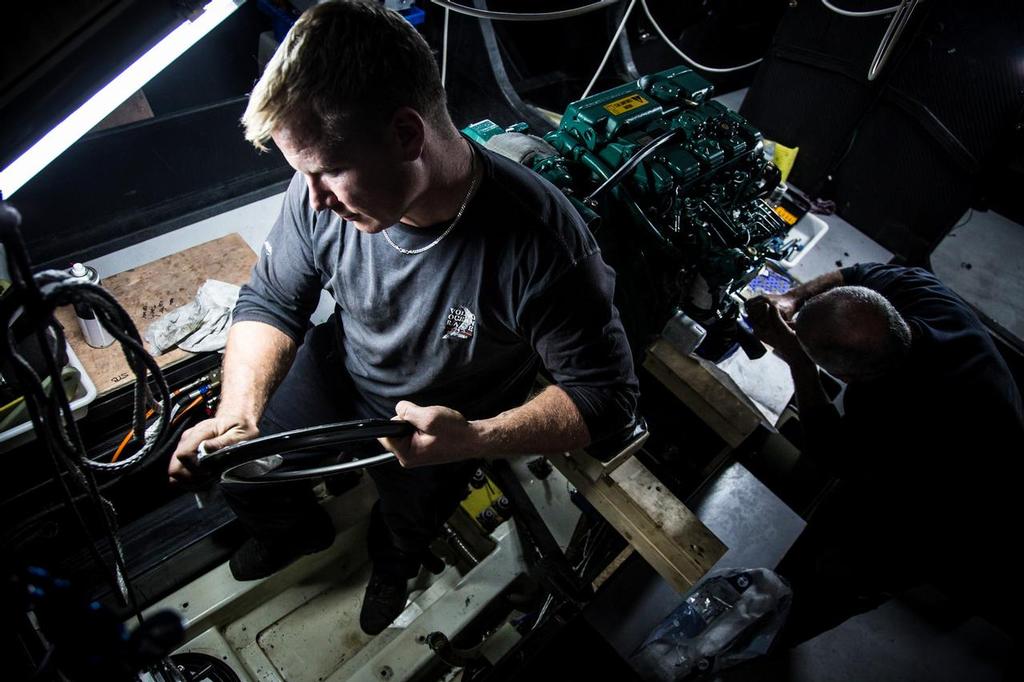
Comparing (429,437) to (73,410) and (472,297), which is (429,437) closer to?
(472,297)

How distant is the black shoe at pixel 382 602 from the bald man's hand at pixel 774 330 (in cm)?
149

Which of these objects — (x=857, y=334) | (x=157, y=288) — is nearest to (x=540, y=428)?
(x=857, y=334)

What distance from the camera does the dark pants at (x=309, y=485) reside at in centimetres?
162

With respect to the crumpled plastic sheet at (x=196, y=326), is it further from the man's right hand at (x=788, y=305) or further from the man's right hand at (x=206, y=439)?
the man's right hand at (x=788, y=305)

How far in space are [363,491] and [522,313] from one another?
1.05 meters

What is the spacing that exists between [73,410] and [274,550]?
66 cm

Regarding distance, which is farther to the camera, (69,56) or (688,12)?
(688,12)

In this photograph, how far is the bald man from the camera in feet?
5.54

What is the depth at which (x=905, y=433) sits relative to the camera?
1.78m

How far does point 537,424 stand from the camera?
1326 millimetres

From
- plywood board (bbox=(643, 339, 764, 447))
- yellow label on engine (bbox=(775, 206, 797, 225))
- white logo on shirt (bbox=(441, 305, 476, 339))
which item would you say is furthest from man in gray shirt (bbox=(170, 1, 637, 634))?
yellow label on engine (bbox=(775, 206, 797, 225))

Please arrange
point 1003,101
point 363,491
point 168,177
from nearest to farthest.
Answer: point 363,491, point 168,177, point 1003,101

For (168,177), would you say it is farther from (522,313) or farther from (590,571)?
(590,571)

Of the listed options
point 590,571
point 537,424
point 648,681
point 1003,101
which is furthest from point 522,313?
point 1003,101
